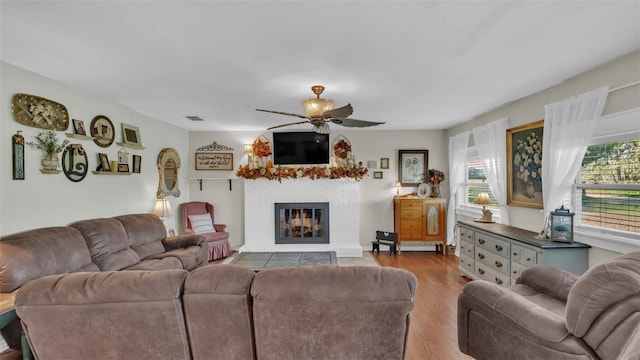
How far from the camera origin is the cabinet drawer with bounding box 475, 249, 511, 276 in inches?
130

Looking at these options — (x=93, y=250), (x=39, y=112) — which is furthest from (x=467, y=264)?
(x=39, y=112)

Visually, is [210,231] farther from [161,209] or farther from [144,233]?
[144,233]

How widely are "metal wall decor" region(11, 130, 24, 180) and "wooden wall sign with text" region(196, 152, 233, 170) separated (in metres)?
3.28

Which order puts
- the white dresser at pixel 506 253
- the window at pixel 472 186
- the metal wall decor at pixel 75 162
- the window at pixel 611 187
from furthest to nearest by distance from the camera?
the window at pixel 472 186, the metal wall decor at pixel 75 162, the white dresser at pixel 506 253, the window at pixel 611 187

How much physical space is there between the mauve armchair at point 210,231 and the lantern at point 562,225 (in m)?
4.71

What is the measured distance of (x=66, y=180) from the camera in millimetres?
3129

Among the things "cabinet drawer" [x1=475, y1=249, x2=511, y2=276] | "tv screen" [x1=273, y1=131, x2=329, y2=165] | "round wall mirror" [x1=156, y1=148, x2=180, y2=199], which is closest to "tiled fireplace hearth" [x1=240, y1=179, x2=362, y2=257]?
"tv screen" [x1=273, y1=131, x2=329, y2=165]

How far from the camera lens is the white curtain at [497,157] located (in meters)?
4.00

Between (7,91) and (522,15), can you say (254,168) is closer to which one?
(7,91)

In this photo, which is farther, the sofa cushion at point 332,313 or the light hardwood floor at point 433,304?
the light hardwood floor at point 433,304

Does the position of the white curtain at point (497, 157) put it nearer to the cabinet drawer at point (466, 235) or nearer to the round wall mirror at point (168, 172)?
the cabinet drawer at point (466, 235)

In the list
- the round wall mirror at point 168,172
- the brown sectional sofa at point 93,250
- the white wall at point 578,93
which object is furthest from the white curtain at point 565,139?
the round wall mirror at point 168,172

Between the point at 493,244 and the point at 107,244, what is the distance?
14.6 feet

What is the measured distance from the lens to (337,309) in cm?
130
